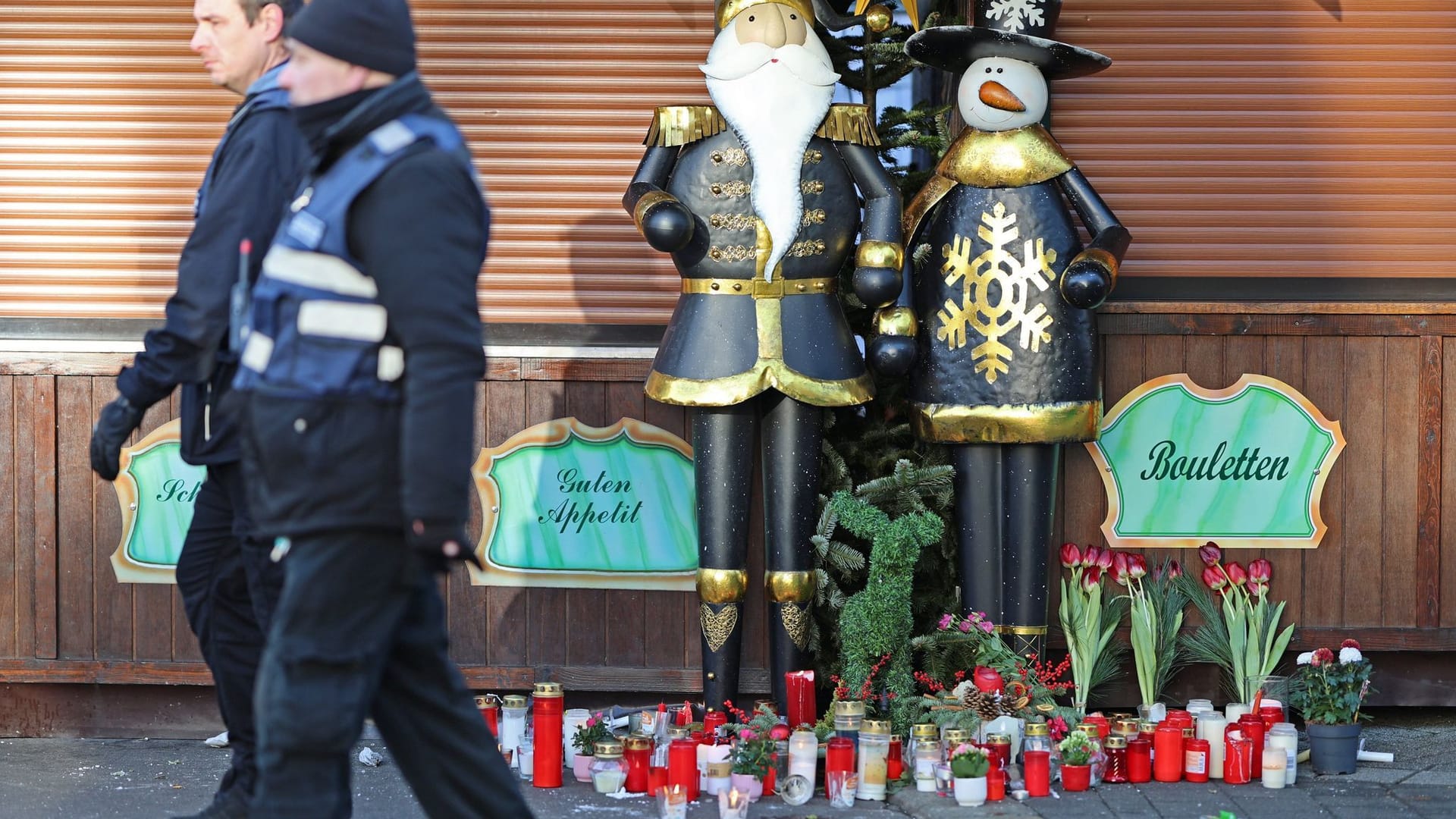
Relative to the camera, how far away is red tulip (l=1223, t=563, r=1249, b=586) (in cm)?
483

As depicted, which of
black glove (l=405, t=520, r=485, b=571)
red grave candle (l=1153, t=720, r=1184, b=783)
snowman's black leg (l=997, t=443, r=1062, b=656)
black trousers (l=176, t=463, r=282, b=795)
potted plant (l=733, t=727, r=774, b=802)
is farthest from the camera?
snowman's black leg (l=997, t=443, r=1062, b=656)

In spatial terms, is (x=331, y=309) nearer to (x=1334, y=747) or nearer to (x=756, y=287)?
(x=756, y=287)

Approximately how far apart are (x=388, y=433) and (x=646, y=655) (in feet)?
8.34

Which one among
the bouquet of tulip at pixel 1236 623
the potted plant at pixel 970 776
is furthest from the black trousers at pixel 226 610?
the bouquet of tulip at pixel 1236 623

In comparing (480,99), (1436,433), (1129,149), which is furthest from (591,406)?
(1436,433)

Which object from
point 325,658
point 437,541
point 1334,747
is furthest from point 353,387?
point 1334,747

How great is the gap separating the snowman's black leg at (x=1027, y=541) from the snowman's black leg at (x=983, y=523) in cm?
3

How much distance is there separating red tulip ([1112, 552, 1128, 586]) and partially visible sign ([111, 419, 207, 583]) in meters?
2.90

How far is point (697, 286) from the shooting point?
4.57m

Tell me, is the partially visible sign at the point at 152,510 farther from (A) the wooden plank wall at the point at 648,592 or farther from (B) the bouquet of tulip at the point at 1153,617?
(B) the bouquet of tulip at the point at 1153,617

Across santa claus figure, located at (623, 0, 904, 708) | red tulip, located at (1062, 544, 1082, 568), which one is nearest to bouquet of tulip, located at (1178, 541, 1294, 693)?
red tulip, located at (1062, 544, 1082, 568)

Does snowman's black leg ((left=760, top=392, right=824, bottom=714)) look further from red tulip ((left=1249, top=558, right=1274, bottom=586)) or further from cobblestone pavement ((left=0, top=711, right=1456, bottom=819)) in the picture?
red tulip ((left=1249, top=558, right=1274, bottom=586))

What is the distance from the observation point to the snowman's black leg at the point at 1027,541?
15.2ft

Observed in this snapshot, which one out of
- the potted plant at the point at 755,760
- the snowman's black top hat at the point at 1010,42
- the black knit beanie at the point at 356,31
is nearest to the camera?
Result: the black knit beanie at the point at 356,31
